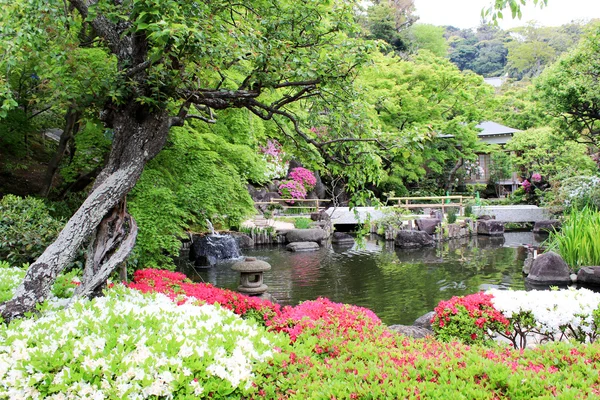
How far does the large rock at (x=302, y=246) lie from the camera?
17.1 m

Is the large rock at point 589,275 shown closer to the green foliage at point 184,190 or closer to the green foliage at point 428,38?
the green foliage at point 184,190

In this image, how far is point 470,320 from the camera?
4684 millimetres

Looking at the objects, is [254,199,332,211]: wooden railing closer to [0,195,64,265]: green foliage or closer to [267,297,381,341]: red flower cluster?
[0,195,64,265]: green foliage

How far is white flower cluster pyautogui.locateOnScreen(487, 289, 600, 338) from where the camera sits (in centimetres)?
439

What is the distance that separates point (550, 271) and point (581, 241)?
1.03m

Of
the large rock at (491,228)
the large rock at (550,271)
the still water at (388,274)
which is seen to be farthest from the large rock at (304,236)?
the large rock at (550,271)

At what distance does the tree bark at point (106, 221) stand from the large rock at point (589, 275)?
9.60 m

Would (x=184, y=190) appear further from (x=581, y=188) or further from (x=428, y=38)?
(x=428, y=38)

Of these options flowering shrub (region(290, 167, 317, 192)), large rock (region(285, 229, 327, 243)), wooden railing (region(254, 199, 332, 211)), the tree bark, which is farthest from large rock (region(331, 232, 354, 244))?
the tree bark

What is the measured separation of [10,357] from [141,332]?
829mm

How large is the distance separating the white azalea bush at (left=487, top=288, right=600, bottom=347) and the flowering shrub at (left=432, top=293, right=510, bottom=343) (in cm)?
10

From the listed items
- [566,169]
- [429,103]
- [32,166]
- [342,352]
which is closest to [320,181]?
[429,103]

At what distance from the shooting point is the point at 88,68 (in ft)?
18.5

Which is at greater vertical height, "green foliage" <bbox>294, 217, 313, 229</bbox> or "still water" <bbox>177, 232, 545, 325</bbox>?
"green foliage" <bbox>294, 217, 313, 229</bbox>
